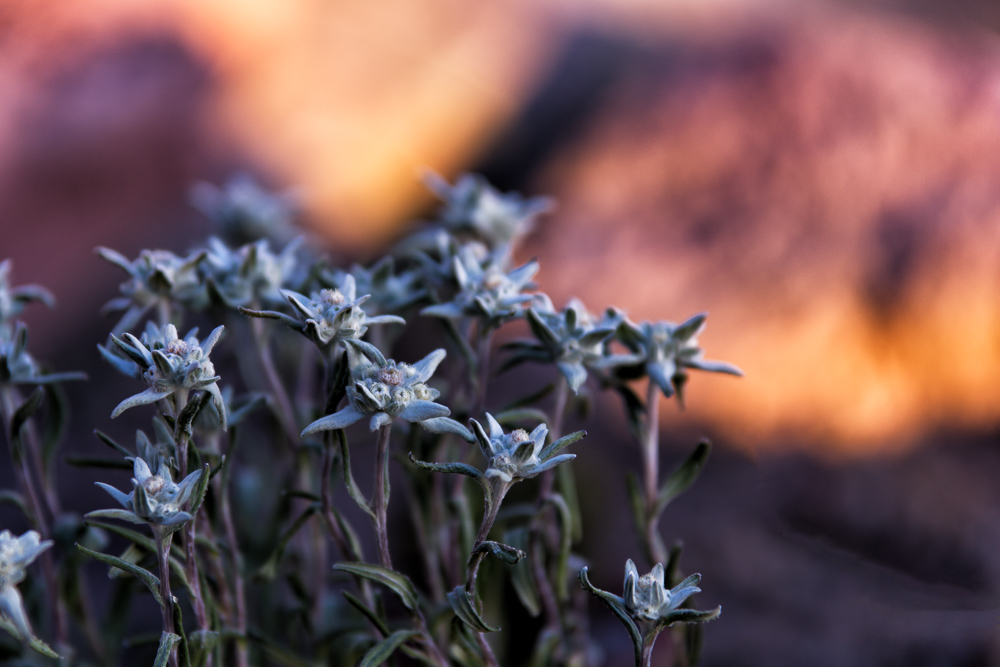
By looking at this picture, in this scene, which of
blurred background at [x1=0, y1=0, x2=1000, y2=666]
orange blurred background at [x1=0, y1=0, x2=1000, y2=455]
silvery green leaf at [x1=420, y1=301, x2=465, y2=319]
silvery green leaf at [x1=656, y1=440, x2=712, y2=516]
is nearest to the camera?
silvery green leaf at [x1=420, y1=301, x2=465, y2=319]

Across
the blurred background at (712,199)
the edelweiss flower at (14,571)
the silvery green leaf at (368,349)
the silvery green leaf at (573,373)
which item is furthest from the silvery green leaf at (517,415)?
the blurred background at (712,199)

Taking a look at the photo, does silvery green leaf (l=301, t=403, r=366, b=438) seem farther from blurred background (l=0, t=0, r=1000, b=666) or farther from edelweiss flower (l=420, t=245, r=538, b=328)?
blurred background (l=0, t=0, r=1000, b=666)

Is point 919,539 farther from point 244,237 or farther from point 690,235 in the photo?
point 244,237

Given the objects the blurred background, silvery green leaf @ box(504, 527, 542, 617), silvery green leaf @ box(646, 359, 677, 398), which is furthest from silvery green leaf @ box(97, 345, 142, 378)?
the blurred background

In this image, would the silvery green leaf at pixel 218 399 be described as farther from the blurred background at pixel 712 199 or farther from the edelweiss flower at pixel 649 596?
the blurred background at pixel 712 199

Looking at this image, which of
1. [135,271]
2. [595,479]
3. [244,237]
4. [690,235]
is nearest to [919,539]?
[595,479]

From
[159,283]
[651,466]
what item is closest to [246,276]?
[159,283]

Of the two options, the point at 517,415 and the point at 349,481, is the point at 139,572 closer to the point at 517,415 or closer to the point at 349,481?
the point at 349,481
